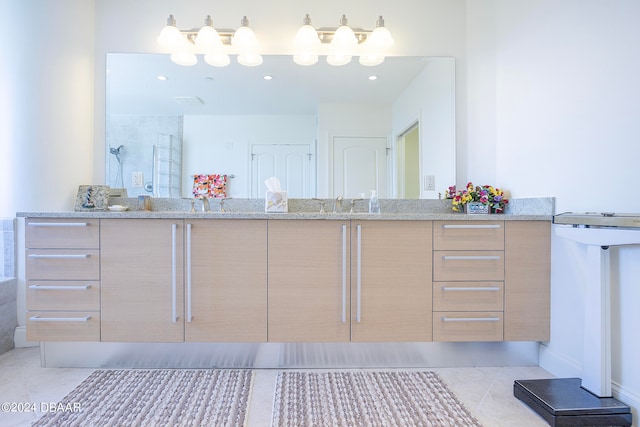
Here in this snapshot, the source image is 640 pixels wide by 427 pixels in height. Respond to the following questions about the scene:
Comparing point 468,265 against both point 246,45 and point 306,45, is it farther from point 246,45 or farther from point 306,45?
point 246,45

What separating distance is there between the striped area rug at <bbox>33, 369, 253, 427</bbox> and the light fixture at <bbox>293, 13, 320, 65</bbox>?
2.00 m

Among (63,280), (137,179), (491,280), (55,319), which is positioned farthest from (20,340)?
(491,280)

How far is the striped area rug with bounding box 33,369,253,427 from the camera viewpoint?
4.66 feet

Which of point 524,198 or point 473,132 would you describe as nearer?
point 524,198

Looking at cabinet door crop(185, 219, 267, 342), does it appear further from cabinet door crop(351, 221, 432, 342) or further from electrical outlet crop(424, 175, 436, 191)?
electrical outlet crop(424, 175, 436, 191)

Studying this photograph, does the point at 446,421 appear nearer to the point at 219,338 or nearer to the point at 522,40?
the point at 219,338

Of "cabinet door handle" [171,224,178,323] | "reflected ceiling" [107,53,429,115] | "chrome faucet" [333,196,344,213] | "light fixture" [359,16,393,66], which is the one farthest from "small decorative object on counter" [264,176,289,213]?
"light fixture" [359,16,393,66]

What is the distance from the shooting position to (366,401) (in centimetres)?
157

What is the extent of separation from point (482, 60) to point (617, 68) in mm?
992

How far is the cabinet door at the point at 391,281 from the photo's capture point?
1833mm

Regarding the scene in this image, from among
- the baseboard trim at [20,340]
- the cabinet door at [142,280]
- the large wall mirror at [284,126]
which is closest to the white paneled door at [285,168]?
the large wall mirror at [284,126]

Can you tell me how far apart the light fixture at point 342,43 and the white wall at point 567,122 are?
67 cm

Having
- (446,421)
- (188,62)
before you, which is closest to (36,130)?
(188,62)

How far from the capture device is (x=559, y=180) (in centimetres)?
179
